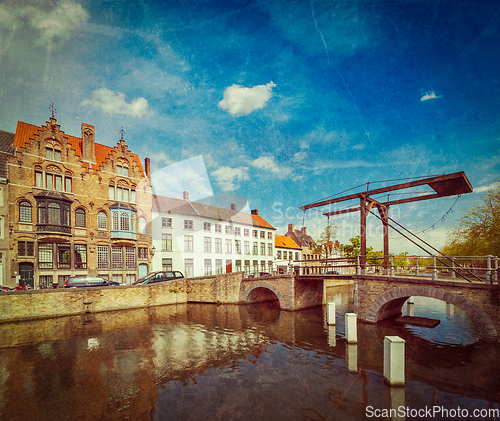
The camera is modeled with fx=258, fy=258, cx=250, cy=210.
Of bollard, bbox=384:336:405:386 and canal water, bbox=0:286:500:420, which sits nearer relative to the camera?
canal water, bbox=0:286:500:420

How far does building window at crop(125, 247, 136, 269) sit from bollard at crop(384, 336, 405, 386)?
88.5 feet

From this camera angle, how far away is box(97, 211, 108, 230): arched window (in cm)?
2755

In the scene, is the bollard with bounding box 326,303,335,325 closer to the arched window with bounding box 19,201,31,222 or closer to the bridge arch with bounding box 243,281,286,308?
the bridge arch with bounding box 243,281,286,308

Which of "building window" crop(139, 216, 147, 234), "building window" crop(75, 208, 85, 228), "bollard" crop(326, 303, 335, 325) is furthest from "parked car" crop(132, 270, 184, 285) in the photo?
"bollard" crop(326, 303, 335, 325)

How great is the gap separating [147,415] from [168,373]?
2855mm

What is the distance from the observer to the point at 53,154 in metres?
25.8

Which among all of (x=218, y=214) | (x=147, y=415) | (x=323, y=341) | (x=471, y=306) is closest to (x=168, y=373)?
(x=147, y=415)

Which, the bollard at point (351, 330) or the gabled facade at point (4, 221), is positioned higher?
the gabled facade at point (4, 221)

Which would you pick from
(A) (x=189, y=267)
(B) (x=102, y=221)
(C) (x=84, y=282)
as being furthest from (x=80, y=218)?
(A) (x=189, y=267)

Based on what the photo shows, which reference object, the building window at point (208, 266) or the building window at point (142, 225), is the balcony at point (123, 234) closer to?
the building window at point (142, 225)

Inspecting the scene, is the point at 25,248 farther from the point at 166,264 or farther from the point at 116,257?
the point at 166,264

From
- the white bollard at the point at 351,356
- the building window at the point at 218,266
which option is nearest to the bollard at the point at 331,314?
the white bollard at the point at 351,356

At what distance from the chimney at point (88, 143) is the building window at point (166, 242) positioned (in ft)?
38.0

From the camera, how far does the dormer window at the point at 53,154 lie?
1005 inches
